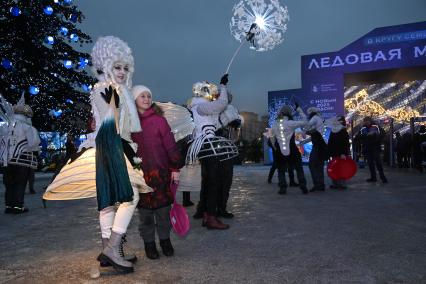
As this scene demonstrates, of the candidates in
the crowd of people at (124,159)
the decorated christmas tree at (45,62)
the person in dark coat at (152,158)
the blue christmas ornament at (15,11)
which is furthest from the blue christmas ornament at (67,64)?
the person in dark coat at (152,158)

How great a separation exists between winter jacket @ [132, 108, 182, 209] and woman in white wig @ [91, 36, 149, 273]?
193 mm

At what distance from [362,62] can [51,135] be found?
1513cm

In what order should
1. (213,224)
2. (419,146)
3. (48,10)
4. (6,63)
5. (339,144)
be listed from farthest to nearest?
(419,146)
(48,10)
(6,63)
(339,144)
(213,224)

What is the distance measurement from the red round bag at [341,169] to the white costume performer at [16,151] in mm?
6144

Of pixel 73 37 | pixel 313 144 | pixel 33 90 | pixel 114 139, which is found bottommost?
pixel 114 139

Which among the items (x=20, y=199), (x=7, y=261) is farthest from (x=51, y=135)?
(x=7, y=261)

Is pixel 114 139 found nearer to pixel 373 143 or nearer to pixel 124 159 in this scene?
pixel 124 159

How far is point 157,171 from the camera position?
3.45 m

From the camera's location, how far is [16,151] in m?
6.60

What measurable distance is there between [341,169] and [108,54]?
689 cm

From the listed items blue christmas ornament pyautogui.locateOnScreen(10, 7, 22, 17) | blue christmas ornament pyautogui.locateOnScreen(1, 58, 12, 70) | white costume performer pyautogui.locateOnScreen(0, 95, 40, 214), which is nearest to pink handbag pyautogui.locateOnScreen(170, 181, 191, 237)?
white costume performer pyautogui.locateOnScreen(0, 95, 40, 214)

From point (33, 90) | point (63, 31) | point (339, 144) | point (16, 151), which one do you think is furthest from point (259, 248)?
point (63, 31)

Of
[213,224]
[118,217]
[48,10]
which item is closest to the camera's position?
[118,217]

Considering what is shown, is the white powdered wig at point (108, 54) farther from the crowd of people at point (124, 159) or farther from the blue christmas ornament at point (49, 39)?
the blue christmas ornament at point (49, 39)
